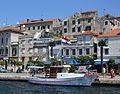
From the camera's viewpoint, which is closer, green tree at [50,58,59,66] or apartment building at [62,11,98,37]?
green tree at [50,58,59,66]

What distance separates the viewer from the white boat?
56.7 m

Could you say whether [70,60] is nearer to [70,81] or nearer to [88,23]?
[88,23]

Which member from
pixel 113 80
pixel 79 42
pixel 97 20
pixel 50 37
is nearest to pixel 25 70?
pixel 50 37

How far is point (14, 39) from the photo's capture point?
9669 cm

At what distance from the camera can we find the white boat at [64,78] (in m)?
56.7

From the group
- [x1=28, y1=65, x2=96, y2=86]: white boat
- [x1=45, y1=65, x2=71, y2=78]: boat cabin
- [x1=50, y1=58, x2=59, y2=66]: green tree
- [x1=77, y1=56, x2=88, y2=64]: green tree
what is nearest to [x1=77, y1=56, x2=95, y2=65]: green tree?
[x1=77, y1=56, x2=88, y2=64]: green tree

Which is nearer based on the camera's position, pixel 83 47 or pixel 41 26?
pixel 83 47

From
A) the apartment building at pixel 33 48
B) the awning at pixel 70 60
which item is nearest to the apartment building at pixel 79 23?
the apartment building at pixel 33 48

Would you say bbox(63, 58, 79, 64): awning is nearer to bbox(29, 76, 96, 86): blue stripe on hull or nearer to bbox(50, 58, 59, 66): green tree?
bbox(50, 58, 59, 66): green tree

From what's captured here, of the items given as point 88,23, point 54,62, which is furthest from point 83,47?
Result: point 88,23

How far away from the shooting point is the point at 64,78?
58.7m

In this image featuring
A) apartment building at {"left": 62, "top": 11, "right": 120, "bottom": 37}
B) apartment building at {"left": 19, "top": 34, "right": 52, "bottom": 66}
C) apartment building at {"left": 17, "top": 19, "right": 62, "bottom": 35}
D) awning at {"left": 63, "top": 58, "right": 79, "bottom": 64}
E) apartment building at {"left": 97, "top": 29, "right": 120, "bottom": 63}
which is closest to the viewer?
apartment building at {"left": 97, "top": 29, "right": 120, "bottom": 63}

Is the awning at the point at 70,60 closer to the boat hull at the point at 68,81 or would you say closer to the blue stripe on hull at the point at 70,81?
the boat hull at the point at 68,81

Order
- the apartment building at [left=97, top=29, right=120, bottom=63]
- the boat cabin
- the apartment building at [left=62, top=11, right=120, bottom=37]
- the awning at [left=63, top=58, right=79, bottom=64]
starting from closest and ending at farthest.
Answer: the boat cabin, the apartment building at [left=97, top=29, right=120, bottom=63], the awning at [left=63, top=58, right=79, bottom=64], the apartment building at [left=62, top=11, right=120, bottom=37]
